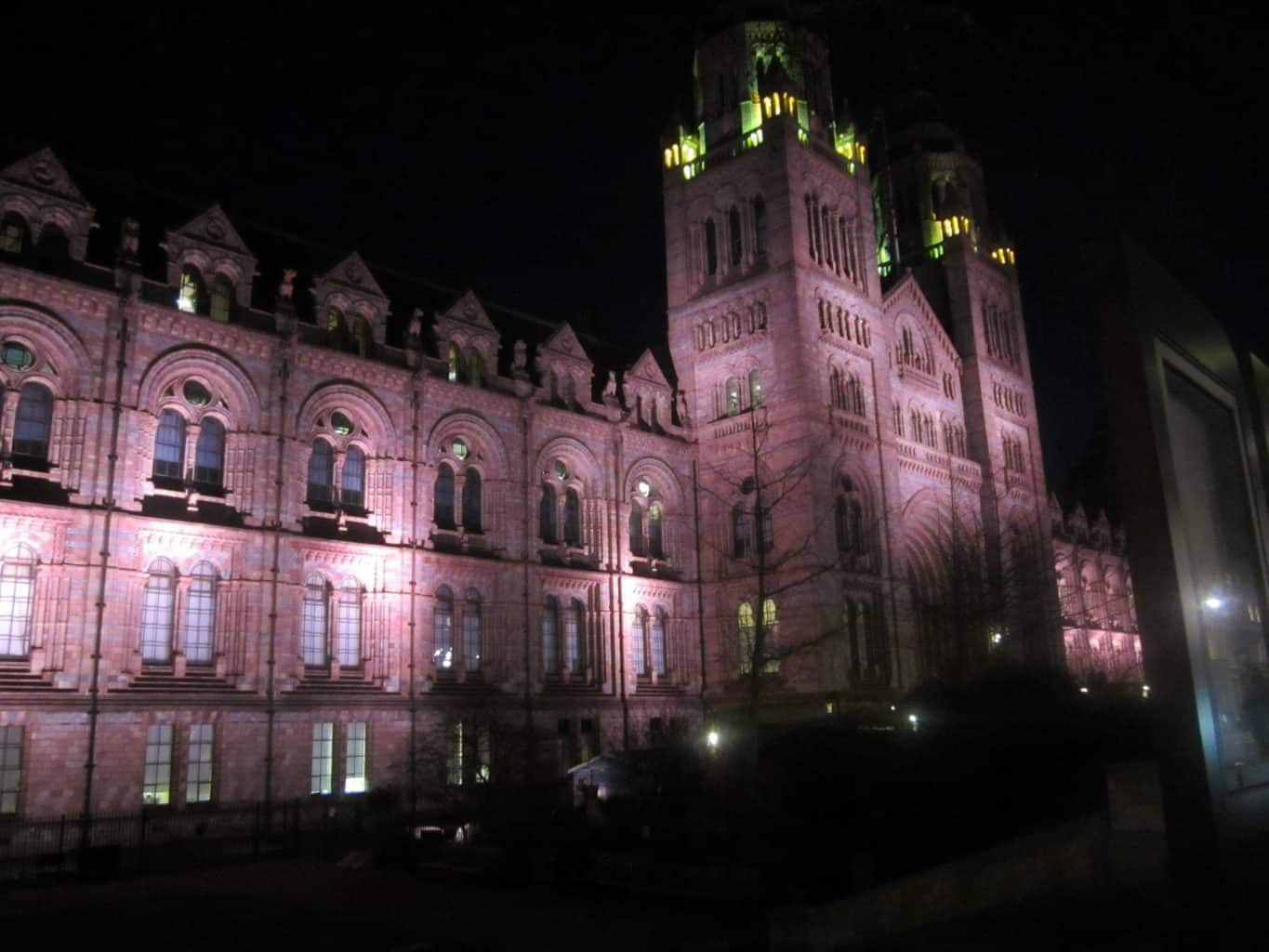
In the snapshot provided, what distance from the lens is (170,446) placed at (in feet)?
117

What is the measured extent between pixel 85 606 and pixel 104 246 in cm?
1271

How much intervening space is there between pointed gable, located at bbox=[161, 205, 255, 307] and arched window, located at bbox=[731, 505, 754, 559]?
25328 millimetres

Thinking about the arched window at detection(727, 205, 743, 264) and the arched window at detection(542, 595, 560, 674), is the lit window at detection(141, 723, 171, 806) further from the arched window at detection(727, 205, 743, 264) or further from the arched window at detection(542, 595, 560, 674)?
the arched window at detection(727, 205, 743, 264)

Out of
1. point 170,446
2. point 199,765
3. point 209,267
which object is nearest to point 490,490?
point 170,446

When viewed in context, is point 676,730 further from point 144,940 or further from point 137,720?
point 144,940

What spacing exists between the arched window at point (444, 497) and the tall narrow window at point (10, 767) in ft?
55.8

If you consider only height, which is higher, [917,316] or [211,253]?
[917,316]

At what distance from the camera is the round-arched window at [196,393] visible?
118 feet

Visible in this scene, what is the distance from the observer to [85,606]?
104 ft

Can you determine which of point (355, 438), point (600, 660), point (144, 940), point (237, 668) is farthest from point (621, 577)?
point (144, 940)

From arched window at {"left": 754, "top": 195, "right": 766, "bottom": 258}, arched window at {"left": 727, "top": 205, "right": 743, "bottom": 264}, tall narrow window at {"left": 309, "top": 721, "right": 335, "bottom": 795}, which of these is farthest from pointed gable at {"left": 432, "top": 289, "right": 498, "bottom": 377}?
tall narrow window at {"left": 309, "top": 721, "right": 335, "bottom": 795}

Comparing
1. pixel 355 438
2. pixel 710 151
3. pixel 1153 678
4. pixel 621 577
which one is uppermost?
pixel 710 151

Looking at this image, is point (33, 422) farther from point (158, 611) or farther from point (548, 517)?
point (548, 517)

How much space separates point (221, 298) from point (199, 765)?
15873mm
